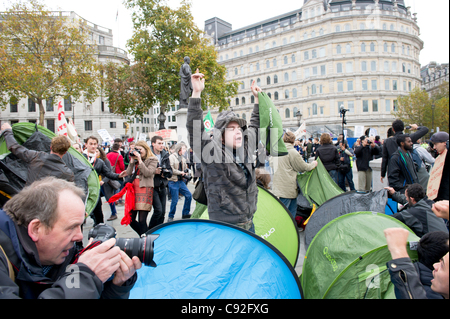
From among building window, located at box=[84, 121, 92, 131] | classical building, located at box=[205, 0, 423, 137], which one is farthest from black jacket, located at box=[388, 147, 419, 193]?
classical building, located at box=[205, 0, 423, 137]

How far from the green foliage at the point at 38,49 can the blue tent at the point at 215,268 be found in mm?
20953

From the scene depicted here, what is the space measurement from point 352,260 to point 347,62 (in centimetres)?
6207

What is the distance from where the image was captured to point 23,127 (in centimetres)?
436

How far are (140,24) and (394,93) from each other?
2010 inches

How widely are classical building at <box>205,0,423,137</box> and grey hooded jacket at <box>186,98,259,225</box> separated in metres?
52.0

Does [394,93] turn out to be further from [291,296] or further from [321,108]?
[291,296]

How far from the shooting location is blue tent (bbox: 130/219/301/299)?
1.98 meters

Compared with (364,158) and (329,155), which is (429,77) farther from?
(329,155)

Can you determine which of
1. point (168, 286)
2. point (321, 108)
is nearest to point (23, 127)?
point (168, 286)

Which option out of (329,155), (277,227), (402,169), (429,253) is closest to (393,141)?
(402,169)

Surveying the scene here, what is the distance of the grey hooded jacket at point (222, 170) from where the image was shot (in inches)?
95.4

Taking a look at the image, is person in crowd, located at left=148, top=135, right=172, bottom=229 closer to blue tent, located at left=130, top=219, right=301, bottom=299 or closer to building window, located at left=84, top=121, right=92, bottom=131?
blue tent, located at left=130, top=219, right=301, bottom=299

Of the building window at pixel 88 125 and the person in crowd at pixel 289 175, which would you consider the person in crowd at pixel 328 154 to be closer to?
the person in crowd at pixel 289 175

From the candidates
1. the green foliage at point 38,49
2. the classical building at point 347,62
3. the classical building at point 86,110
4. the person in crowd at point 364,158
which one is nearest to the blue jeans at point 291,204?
the person in crowd at point 364,158
